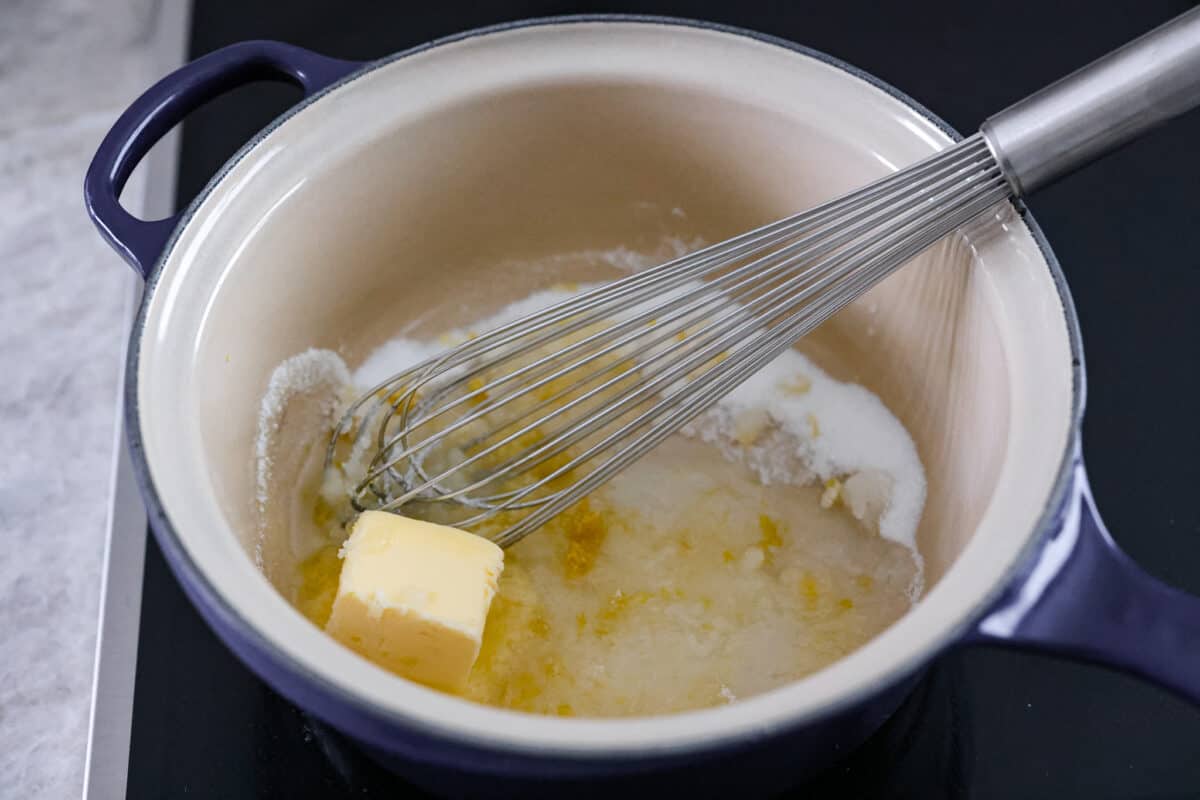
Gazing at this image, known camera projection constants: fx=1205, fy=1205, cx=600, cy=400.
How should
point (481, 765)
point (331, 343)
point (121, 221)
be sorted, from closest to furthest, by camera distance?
point (481, 765) → point (121, 221) → point (331, 343)

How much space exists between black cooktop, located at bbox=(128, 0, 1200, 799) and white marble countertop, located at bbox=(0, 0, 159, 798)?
0.37ft

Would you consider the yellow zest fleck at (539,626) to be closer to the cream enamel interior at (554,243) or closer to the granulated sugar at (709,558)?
the granulated sugar at (709,558)

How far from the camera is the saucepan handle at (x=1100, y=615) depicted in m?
0.45

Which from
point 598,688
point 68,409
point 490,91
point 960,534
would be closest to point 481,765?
point 598,688

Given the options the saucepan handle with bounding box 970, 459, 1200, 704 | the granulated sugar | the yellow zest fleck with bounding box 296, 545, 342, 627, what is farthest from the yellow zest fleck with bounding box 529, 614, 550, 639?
the saucepan handle with bounding box 970, 459, 1200, 704

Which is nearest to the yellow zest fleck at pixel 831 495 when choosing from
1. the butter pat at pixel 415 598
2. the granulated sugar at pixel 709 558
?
the granulated sugar at pixel 709 558

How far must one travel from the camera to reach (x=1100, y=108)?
0.55 meters

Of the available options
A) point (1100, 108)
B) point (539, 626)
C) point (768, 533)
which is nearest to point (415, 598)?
point (539, 626)

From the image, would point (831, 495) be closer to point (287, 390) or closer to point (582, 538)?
point (582, 538)

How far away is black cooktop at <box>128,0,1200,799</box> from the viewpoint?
0.61 m

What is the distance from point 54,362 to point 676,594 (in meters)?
0.50

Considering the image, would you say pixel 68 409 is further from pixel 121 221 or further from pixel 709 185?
pixel 709 185

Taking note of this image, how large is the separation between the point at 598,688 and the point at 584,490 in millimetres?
102

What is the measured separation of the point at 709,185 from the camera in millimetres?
738
